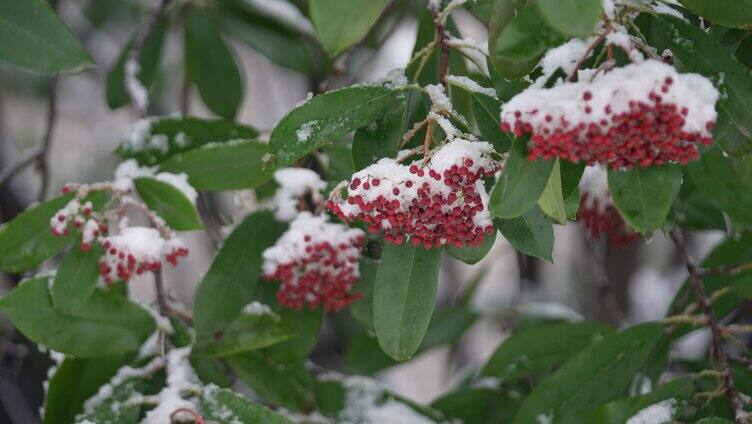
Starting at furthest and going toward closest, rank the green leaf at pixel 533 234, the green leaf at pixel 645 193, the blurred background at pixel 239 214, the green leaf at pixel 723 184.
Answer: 1. the blurred background at pixel 239 214
2. the green leaf at pixel 723 184
3. the green leaf at pixel 533 234
4. the green leaf at pixel 645 193

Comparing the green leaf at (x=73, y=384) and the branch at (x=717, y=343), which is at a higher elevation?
the branch at (x=717, y=343)

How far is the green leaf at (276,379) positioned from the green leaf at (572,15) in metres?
0.99

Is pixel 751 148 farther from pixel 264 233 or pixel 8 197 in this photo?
pixel 8 197

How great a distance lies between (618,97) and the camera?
0.90 metres

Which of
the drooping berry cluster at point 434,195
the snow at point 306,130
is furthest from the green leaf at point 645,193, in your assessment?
the snow at point 306,130

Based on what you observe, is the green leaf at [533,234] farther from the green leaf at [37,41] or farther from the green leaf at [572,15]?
the green leaf at [37,41]

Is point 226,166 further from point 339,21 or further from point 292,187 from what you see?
point 339,21

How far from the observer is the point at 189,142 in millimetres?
1654

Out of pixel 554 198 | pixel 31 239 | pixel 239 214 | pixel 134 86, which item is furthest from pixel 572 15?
pixel 239 214

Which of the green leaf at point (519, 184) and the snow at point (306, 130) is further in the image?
the snow at point (306, 130)

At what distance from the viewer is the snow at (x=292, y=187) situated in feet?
5.07

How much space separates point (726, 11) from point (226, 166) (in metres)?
0.83

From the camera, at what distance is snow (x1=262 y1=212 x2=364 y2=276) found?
1.37 metres

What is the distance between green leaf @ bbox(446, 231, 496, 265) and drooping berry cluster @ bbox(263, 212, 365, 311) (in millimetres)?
255
